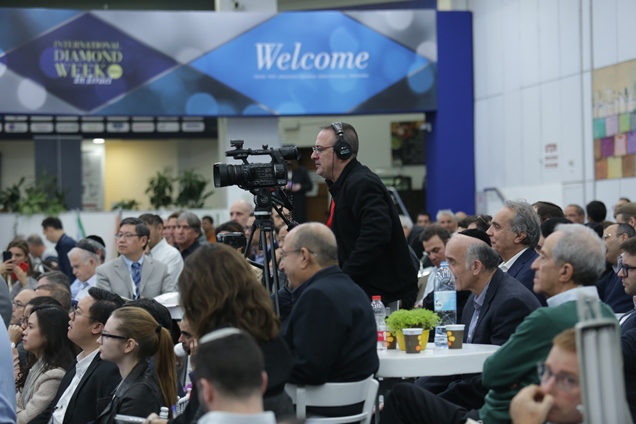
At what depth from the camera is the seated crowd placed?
3.11m

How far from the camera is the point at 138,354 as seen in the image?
456 centimetres

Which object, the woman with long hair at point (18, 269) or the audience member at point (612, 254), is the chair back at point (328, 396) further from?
the woman with long hair at point (18, 269)

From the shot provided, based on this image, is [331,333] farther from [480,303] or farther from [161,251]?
[161,251]

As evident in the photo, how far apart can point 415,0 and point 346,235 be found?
13606 mm

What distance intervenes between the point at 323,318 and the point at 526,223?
2100 millimetres

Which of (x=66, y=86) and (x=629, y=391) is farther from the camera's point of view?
(x=66, y=86)

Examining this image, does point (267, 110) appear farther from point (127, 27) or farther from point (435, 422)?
point (435, 422)

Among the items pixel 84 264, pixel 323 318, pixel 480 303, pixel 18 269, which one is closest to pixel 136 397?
pixel 323 318

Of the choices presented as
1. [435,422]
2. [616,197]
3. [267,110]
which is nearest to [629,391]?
[435,422]

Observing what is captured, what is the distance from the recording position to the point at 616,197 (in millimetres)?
12242

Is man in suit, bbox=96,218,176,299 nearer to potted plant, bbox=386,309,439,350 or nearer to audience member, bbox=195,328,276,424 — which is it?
potted plant, bbox=386,309,439,350

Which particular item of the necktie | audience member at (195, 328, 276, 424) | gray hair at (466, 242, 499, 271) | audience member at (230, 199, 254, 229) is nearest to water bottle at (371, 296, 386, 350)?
gray hair at (466, 242, 499, 271)

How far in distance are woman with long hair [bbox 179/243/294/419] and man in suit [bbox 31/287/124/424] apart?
1450 millimetres

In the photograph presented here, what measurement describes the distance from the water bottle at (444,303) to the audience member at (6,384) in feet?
6.23
